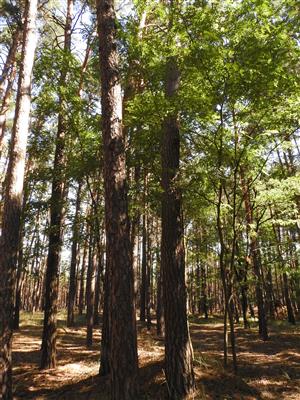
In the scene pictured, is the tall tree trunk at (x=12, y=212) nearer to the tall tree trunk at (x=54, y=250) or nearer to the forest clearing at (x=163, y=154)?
the forest clearing at (x=163, y=154)

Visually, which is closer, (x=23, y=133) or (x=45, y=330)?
(x=23, y=133)

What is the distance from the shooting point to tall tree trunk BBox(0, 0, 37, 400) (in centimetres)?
701

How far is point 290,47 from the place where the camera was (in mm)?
6730

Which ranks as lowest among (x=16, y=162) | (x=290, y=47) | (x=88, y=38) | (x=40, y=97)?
(x=16, y=162)

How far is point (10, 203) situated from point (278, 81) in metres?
6.49

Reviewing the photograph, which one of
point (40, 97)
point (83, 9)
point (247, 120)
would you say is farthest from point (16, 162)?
point (83, 9)

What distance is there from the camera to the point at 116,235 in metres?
5.13

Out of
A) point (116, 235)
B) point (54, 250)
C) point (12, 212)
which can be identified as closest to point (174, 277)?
point (116, 235)

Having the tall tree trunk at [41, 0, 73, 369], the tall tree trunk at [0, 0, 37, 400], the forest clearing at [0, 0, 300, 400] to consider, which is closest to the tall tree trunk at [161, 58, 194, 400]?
the forest clearing at [0, 0, 300, 400]

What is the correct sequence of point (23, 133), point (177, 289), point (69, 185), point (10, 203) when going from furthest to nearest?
point (69, 185), point (23, 133), point (10, 203), point (177, 289)

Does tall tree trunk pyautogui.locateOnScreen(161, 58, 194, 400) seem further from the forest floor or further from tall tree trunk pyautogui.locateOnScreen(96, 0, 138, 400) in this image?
tall tree trunk pyautogui.locateOnScreen(96, 0, 138, 400)

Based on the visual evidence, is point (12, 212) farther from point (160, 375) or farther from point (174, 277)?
point (160, 375)

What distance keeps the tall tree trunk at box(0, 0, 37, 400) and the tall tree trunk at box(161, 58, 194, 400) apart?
3.35 metres

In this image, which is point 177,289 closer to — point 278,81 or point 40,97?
point 278,81
